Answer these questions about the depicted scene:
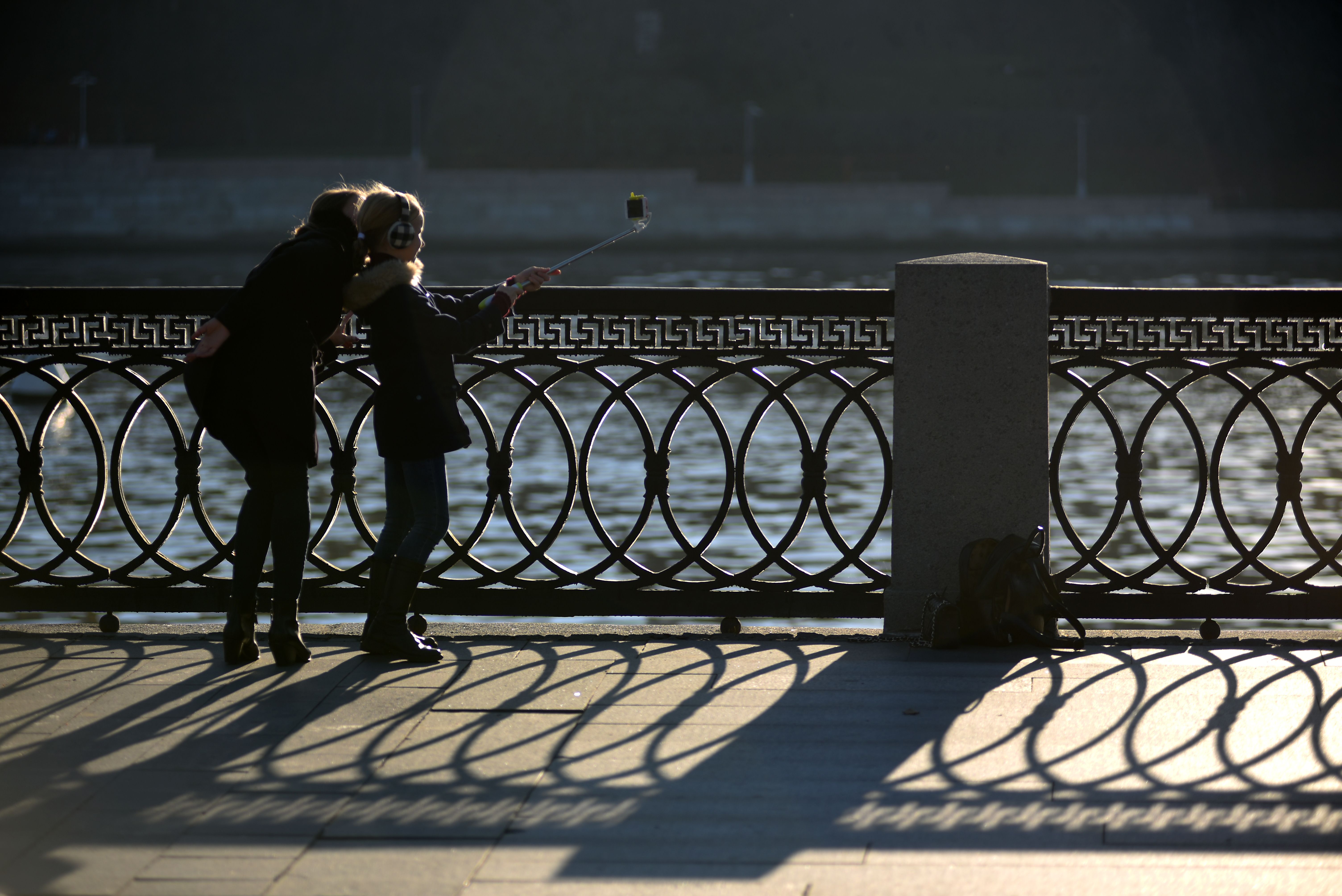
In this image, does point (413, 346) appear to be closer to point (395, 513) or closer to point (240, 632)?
point (395, 513)

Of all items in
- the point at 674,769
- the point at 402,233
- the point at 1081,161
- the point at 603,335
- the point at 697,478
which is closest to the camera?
the point at 674,769

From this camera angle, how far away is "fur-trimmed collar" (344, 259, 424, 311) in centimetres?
483

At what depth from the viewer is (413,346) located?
489cm

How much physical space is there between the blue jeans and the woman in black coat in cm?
28

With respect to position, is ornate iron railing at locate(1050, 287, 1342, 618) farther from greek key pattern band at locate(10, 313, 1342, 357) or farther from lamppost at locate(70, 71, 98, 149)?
lamppost at locate(70, 71, 98, 149)

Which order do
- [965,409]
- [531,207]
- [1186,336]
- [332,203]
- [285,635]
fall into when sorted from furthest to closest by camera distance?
[531,207]
[1186,336]
[965,409]
[285,635]
[332,203]

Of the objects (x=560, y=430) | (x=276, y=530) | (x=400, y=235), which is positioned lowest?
(x=276, y=530)

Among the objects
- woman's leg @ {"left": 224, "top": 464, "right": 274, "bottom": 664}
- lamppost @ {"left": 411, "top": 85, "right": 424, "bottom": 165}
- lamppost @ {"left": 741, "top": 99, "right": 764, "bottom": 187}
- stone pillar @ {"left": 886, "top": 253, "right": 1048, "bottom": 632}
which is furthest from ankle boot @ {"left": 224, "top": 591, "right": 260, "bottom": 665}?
lamppost @ {"left": 411, "top": 85, "right": 424, "bottom": 165}

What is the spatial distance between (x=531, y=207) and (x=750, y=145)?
15.0 metres

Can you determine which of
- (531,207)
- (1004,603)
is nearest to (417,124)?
(531,207)

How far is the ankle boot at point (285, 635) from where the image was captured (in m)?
5.07

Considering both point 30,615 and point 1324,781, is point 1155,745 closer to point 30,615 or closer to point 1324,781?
point 1324,781

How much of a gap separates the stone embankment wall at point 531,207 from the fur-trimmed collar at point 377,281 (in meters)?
49.0

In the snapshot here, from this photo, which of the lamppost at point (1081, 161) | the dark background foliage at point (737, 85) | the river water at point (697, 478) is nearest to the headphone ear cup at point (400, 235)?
the river water at point (697, 478)
